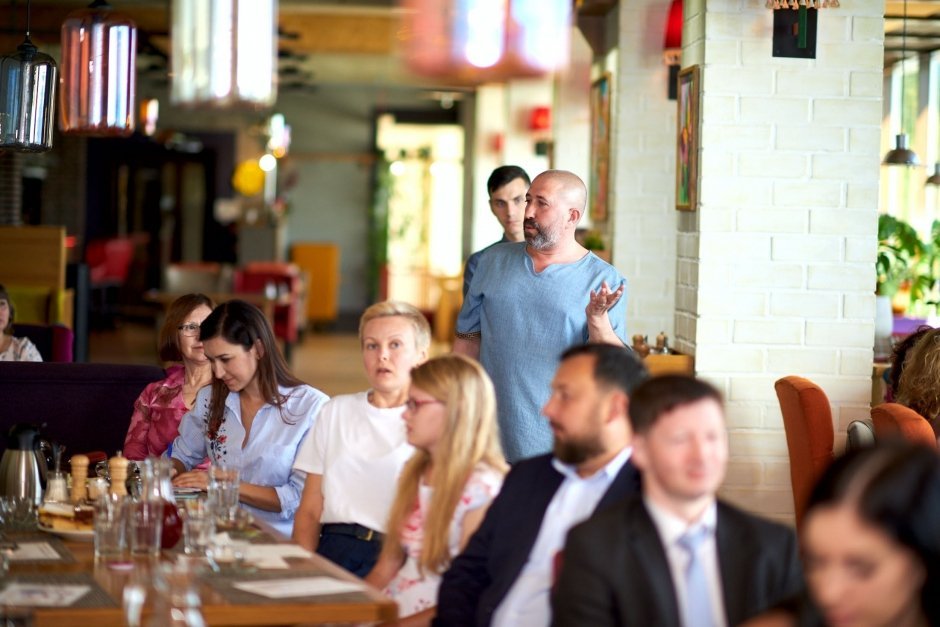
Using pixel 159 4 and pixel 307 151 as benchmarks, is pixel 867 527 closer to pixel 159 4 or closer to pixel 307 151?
pixel 159 4

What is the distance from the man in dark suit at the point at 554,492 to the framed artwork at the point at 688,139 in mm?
2914

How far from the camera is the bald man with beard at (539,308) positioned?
488 cm

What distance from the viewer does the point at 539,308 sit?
4.93 meters

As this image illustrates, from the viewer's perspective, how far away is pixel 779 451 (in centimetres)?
567

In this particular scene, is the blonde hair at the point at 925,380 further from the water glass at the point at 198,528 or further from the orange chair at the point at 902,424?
the water glass at the point at 198,528

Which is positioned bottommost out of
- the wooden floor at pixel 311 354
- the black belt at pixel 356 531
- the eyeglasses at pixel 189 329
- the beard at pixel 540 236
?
the wooden floor at pixel 311 354

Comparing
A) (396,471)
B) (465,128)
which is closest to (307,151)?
(465,128)

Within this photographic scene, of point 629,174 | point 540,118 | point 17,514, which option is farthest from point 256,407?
point 540,118

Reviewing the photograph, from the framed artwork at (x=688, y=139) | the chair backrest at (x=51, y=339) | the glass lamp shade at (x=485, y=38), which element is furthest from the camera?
the chair backrest at (x=51, y=339)

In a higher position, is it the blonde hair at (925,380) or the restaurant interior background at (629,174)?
the restaurant interior background at (629,174)

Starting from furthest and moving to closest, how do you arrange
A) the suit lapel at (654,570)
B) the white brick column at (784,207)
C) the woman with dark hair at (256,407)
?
the white brick column at (784,207), the woman with dark hair at (256,407), the suit lapel at (654,570)

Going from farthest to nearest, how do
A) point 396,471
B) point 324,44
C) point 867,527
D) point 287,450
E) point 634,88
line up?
point 324,44 → point 634,88 → point 287,450 → point 396,471 → point 867,527

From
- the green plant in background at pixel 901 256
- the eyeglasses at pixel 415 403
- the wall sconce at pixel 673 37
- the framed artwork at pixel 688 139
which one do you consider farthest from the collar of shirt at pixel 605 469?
the green plant in background at pixel 901 256

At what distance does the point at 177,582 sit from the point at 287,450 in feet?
5.11
